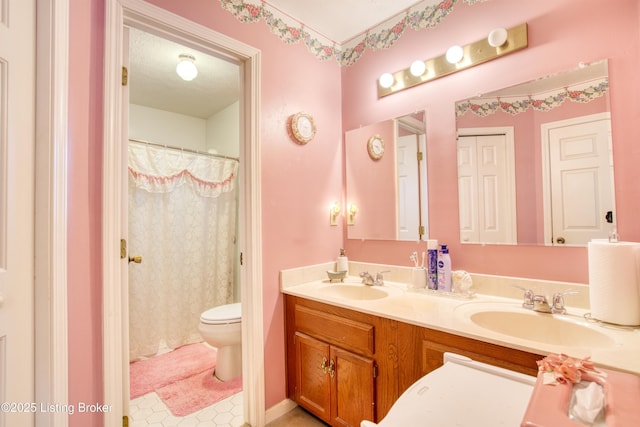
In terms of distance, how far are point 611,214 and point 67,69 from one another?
7.29 ft

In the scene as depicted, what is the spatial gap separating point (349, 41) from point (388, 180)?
3.59ft

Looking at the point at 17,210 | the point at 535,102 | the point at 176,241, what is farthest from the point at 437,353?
Result: the point at 176,241

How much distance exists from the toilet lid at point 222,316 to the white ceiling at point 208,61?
190 centimetres

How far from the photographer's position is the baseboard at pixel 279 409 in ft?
5.57

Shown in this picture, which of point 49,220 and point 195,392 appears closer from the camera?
point 49,220


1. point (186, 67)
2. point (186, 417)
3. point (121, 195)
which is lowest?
point (186, 417)

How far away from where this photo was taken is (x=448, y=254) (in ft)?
5.29

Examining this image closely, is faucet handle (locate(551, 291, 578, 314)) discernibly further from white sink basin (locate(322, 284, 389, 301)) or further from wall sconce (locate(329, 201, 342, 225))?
wall sconce (locate(329, 201, 342, 225))

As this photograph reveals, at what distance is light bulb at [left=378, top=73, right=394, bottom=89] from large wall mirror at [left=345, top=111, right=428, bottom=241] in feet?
0.75

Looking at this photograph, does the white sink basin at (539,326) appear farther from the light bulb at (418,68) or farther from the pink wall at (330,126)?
the light bulb at (418,68)

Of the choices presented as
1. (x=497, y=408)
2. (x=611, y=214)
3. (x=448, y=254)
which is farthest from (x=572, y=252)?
(x=497, y=408)

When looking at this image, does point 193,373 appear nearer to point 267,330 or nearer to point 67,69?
point 267,330

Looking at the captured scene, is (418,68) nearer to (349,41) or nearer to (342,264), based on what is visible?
(349,41)

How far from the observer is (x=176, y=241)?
2732 mm
